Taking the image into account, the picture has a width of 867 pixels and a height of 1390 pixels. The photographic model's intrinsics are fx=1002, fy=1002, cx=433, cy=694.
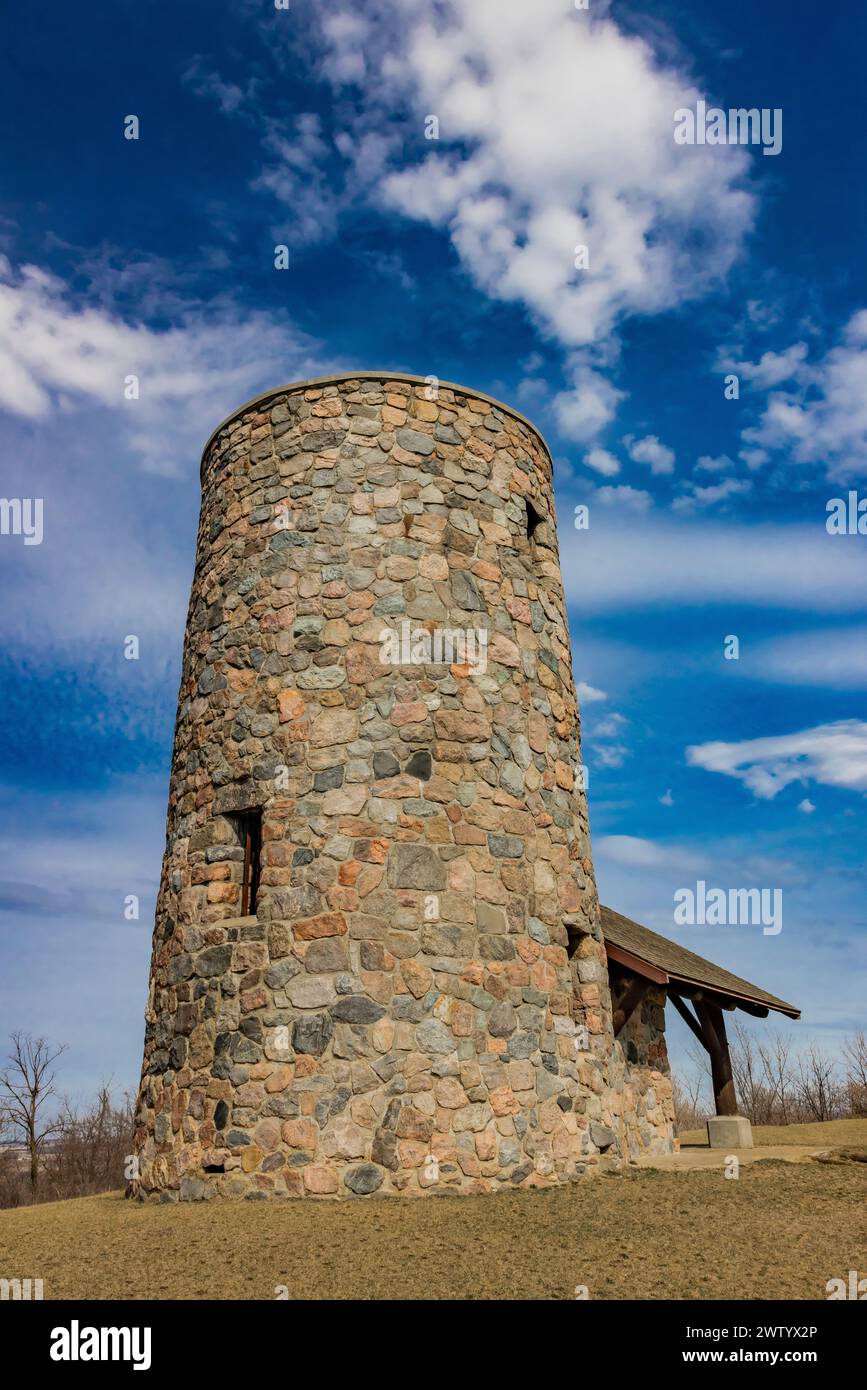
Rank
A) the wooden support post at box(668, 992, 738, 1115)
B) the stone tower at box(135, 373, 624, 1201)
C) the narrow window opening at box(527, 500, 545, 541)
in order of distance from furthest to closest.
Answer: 1. the wooden support post at box(668, 992, 738, 1115)
2. the narrow window opening at box(527, 500, 545, 541)
3. the stone tower at box(135, 373, 624, 1201)

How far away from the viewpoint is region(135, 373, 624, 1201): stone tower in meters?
8.34

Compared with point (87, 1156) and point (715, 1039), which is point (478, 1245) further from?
point (87, 1156)

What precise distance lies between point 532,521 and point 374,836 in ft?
14.9

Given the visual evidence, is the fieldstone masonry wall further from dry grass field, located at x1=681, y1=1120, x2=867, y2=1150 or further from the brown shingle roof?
dry grass field, located at x1=681, y1=1120, x2=867, y2=1150

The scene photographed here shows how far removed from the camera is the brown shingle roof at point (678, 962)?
12312 millimetres

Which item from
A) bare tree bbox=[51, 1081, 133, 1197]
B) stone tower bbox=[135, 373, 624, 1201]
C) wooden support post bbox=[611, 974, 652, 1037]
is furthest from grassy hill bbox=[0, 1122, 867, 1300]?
bare tree bbox=[51, 1081, 133, 1197]

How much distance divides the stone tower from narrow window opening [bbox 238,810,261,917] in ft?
0.08

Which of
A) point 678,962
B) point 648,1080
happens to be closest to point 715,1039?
point 678,962

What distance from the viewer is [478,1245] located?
625 cm

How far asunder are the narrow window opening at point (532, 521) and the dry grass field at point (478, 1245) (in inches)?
265

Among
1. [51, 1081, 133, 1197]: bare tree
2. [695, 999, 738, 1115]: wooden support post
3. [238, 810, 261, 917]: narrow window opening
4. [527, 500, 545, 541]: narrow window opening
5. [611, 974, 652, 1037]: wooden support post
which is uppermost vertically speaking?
[527, 500, 545, 541]: narrow window opening

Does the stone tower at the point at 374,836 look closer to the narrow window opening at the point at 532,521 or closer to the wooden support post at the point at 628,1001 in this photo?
the narrow window opening at the point at 532,521

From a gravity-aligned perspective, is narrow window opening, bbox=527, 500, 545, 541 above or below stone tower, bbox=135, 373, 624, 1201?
above
